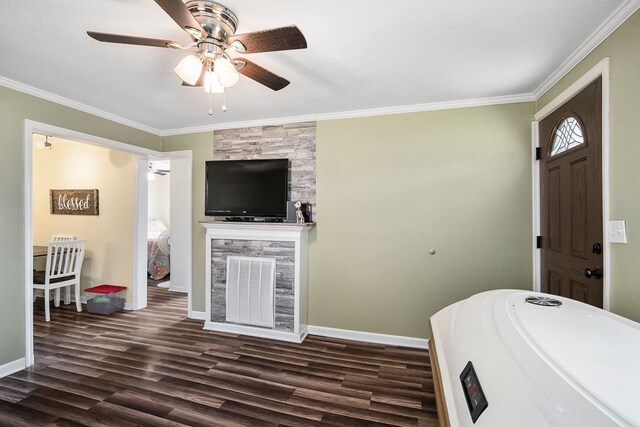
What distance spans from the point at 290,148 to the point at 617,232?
2826 mm

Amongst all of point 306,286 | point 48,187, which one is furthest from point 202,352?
point 48,187

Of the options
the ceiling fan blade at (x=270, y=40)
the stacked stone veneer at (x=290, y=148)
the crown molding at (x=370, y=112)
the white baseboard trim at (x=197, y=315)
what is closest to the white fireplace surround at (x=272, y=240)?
the white baseboard trim at (x=197, y=315)

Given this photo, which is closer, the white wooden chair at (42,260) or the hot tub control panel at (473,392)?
the hot tub control panel at (473,392)

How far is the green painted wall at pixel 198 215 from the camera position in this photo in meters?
3.82

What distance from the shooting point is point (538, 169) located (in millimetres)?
2691

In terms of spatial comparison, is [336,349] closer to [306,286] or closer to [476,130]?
[306,286]

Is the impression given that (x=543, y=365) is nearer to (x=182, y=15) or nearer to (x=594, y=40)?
(x=182, y=15)

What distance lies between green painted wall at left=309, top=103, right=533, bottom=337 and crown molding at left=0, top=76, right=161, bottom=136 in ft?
7.55

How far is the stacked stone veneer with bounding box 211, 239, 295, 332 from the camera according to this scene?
3.22 metres

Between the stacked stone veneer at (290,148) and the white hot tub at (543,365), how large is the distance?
2288mm

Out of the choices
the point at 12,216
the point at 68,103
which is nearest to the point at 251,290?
the point at 12,216

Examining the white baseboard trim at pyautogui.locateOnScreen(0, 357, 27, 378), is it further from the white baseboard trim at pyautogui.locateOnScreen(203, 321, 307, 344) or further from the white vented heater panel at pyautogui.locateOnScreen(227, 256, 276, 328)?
the white vented heater panel at pyautogui.locateOnScreen(227, 256, 276, 328)

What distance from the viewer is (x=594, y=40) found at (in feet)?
6.08

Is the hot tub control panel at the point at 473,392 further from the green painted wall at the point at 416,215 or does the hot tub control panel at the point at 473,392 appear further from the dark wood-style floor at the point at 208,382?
the green painted wall at the point at 416,215
